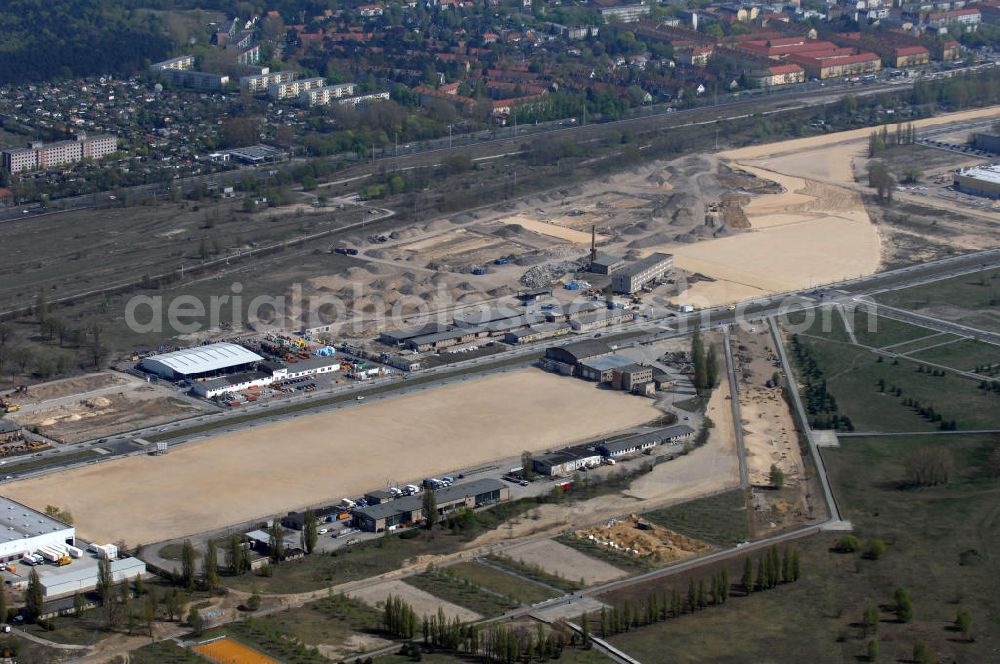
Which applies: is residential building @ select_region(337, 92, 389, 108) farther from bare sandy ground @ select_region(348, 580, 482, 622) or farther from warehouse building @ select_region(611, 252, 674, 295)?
bare sandy ground @ select_region(348, 580, 482, 622)

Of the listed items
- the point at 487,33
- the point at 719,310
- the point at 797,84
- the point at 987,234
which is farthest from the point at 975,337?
the point at 487,33

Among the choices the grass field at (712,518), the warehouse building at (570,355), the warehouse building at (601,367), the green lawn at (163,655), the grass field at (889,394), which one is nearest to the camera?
the green lawn at (163,655)

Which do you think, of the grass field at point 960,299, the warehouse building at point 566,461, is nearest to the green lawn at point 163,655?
the warehouse building at point 566,461

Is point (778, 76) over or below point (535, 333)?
over

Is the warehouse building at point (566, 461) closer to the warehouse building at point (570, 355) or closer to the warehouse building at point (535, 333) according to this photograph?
the warehouse building at point (570, 355)

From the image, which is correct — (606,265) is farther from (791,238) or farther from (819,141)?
(819,141)

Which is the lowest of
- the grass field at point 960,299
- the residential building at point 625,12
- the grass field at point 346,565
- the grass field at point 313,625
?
the grass field at point 346,565

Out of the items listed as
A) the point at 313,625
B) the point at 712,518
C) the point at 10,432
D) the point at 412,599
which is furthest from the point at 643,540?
the point at 10,432

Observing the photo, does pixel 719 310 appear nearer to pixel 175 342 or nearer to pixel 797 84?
pixel 175 342
